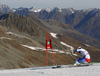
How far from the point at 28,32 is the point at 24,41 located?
4419 cm

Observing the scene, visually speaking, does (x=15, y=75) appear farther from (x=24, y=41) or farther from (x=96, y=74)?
(x=24, y=41)

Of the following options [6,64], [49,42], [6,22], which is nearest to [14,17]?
[6,22]

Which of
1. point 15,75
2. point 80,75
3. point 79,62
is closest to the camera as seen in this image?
point 80,75

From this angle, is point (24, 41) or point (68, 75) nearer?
point (68, 75)

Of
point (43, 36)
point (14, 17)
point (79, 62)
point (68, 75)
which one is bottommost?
point (43, 36)

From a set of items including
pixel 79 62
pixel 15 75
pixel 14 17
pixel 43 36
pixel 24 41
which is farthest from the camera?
pixel 14 17

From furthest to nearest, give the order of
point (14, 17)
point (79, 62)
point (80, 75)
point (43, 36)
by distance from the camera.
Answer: point (14, 17) < point (43, 36) < point (79, 62) < point (80, 75)

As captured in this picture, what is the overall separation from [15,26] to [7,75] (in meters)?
161

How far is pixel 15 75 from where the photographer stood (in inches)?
569

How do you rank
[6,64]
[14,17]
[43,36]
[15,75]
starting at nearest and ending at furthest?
[15,75] < [6,64] < [43,36] < [14,17]

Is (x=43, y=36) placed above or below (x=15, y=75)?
below

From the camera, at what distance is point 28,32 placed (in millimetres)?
169500

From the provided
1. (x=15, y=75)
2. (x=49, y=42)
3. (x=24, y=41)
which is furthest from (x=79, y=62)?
(x=24, y=41)

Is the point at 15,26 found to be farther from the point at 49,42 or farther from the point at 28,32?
the point at 49,42
